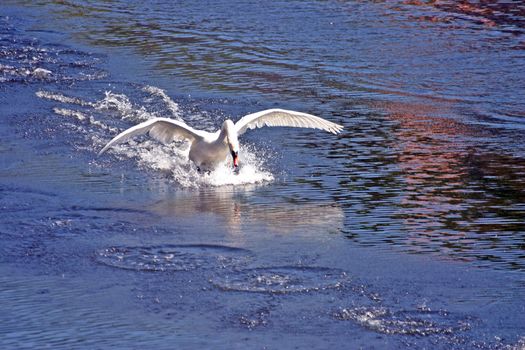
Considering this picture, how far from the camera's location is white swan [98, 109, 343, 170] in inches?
462

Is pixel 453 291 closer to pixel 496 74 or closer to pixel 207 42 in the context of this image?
pixel 496 74

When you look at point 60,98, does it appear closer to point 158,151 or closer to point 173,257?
point 158,151

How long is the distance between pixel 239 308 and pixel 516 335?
1.91 m

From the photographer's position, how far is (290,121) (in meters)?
12.9

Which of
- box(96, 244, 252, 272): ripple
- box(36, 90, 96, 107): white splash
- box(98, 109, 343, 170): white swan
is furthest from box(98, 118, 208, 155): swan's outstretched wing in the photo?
box(36, 90, 96, 107): white splash

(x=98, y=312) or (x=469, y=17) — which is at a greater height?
(x=469, y=17)

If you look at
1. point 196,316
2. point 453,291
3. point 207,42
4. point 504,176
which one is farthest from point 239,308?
point 207,42

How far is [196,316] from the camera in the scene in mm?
7812

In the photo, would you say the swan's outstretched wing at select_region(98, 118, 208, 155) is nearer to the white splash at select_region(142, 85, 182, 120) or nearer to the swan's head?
the swan's head

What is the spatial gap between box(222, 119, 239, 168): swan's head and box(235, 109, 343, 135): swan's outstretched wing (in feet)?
2.56

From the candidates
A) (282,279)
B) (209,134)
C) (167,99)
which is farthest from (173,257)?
(167,99)

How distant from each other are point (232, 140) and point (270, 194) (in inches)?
33.4

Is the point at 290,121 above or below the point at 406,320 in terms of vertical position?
above

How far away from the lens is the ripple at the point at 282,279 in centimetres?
831
